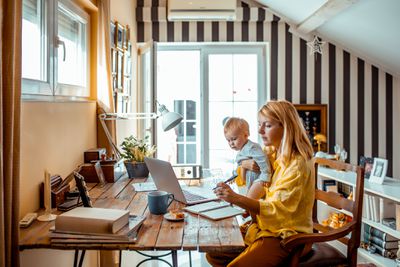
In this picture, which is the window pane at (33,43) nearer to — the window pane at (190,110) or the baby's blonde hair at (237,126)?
the baby's blonde hair at (237,126)

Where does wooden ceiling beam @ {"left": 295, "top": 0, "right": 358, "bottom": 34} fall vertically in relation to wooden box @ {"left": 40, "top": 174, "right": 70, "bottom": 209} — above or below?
above

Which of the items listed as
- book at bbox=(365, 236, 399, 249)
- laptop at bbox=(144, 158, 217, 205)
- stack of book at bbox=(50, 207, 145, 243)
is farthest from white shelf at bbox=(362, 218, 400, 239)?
stack of book at bbox=(50, 207, 145, 243)

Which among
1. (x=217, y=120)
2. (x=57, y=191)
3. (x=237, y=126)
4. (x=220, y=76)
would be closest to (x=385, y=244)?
(x=237, y=126)

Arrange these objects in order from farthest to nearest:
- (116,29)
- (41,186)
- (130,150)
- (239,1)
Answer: (239,1)
(116,29)
(130,150)
(41,186)

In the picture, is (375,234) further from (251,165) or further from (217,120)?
(217,120)

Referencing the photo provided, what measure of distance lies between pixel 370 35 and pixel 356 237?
2335mm

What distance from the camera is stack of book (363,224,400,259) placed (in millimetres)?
3104

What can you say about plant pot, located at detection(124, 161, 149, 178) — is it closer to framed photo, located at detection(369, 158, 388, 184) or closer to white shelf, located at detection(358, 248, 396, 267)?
white shelf, located at detection(358, 248, 396, 267)

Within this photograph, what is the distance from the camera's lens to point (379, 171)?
11.3 ft

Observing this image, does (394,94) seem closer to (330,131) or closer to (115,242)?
(330,131)

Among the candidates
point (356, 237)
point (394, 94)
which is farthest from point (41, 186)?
point (394, 94)

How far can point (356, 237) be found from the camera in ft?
6.25

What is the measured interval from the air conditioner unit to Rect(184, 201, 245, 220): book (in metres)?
2.69

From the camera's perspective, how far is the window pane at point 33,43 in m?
1.88
